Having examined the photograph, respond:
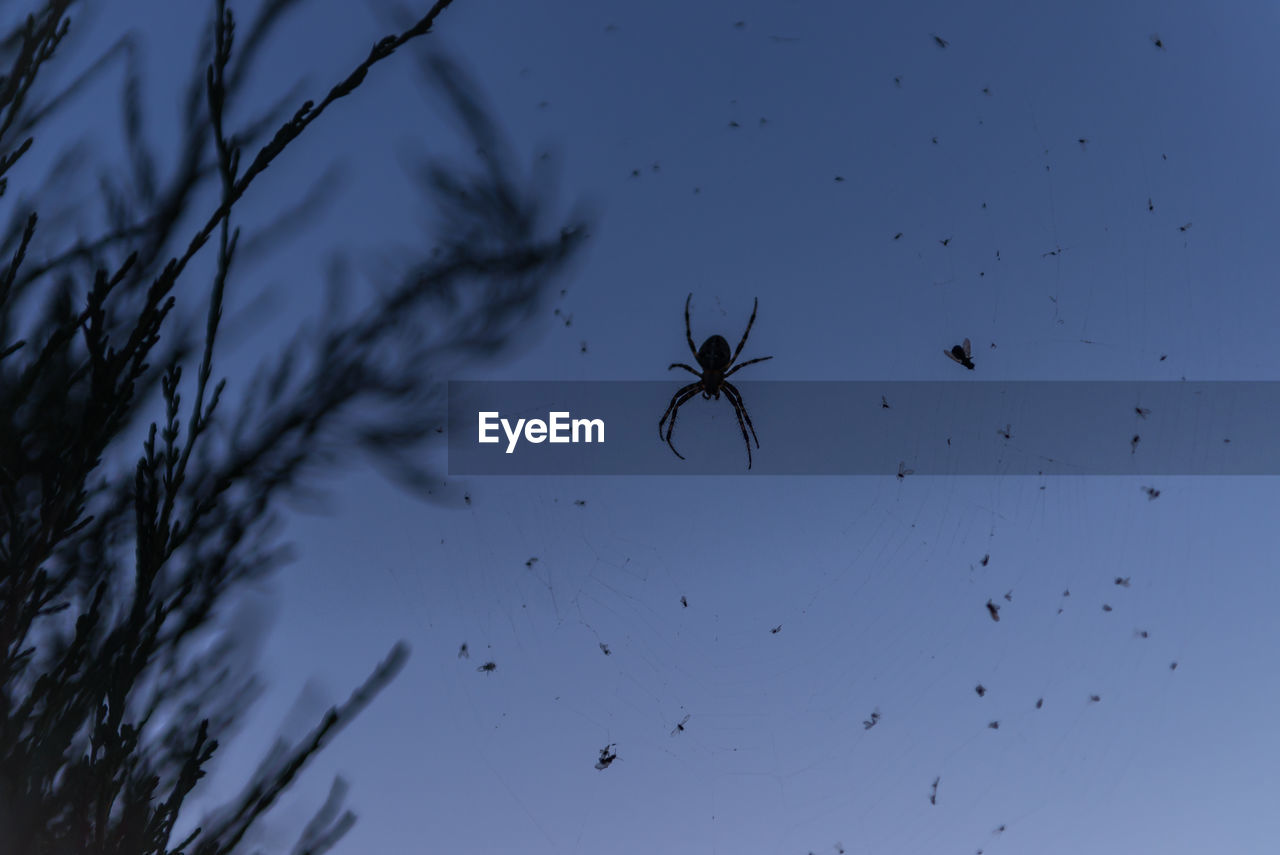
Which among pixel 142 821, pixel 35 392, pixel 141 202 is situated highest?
pixel 141 202

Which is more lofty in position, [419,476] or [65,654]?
[419,476]

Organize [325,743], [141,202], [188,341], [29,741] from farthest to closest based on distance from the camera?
1. [188,341]
2. [141,202]
3. [325,743]
4. [29,741]

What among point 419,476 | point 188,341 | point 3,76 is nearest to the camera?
point 3,76

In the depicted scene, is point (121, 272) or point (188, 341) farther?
point (188, 341)

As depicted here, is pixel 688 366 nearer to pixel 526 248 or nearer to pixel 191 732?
pixel 526 248

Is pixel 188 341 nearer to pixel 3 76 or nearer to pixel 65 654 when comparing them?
pixel 3 76

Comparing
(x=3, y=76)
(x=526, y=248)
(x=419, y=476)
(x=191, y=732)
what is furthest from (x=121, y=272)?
(x=526, y=248)
